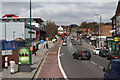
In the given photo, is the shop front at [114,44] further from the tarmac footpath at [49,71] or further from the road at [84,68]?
the tarmac footpath at [49,71]

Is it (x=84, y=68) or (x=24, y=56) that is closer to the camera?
(x=24, y=56)

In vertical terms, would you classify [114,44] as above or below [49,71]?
above

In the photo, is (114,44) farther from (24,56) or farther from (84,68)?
(24,56)

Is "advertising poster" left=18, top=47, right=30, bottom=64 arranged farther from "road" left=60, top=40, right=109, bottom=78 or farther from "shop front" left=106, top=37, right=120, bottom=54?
"shop front" left=106, top=37, right=120, bottom=54

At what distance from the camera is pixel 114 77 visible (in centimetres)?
744

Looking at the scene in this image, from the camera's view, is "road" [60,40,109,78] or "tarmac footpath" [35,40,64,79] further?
"tarmac footpath" [35,40,64,79]

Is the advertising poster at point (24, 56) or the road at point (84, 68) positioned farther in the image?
the advertising poster at point (24, 56)

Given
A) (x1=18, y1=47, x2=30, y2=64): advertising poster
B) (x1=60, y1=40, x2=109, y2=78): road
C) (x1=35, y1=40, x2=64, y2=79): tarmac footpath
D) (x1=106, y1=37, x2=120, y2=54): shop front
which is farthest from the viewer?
(x1=106, y1=37, x2=120, y2=54): shop front

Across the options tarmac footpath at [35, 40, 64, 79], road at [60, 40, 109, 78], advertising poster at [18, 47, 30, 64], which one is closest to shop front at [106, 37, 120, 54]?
road at [60, 40, 109, 78]

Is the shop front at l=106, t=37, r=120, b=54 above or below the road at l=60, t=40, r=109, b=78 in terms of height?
above

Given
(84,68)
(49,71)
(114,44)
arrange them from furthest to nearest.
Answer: (114,44), (84,68), (49,71)

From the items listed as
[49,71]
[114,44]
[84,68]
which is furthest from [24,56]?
[114,44]

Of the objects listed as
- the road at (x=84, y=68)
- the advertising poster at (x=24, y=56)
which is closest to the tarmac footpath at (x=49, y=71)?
the road at (x=84, y=68)

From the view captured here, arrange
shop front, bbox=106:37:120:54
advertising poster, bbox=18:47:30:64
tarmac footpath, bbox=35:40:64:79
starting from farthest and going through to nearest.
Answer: shop front, bbox=106:37:120:54 → advertising poster, bbox=18:47:30:64 → tarmac footpath, bbox=35:40:64:79
